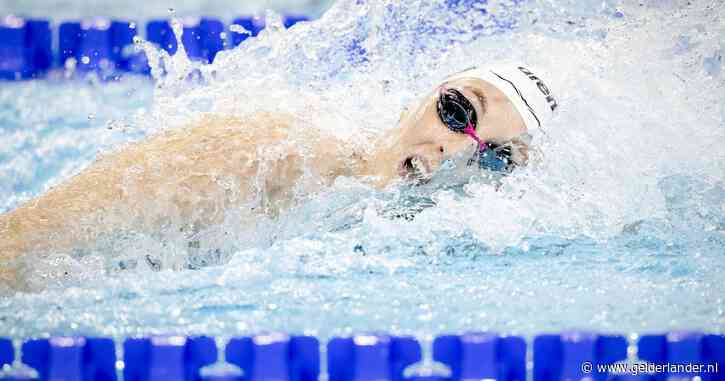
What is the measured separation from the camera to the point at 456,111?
2.12 m

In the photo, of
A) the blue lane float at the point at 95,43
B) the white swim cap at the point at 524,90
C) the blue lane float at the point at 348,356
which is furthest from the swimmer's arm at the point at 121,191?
the blue lane float at the point at 95,43

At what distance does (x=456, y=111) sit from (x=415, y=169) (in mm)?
180

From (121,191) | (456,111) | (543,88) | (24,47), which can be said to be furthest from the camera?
(24,47)

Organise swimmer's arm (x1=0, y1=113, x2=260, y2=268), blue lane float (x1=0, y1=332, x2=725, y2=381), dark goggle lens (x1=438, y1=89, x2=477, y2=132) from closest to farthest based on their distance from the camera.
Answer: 1. blue lane float (x1=0, y1=332, x2=725, y2=381)
2. swimmer's arm (x1=0, y1=113, x2=260, y2=268)
3. dark goggle lens (x1=438, y1=89, x2=477, y2=132)

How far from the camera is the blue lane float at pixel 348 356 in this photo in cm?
173

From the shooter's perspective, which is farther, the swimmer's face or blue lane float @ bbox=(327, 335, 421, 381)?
the swimmer's face

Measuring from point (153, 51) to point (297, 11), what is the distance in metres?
1.08

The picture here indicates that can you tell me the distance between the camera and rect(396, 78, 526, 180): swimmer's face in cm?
213

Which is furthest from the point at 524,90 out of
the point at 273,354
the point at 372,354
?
the point at 273,354

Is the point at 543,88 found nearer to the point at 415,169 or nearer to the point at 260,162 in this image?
the point at 415,169

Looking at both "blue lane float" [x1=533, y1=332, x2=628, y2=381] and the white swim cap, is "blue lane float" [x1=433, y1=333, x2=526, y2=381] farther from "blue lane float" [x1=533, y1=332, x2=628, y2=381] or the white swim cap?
the white swim cap

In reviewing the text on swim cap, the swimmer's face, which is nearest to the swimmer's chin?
the swimmer's face

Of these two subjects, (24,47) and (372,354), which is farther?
(24,47)

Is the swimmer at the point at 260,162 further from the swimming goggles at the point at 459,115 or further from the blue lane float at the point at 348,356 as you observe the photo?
the blue lane float at the point at 348,356
